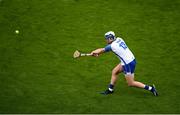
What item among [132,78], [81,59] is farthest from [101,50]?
[81,59]

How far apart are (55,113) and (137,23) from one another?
299 inches

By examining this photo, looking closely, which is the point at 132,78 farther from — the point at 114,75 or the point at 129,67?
the point at 114,75

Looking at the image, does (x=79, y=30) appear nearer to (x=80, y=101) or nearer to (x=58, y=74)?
(x=58, y=74)

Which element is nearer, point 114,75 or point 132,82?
point 132,82

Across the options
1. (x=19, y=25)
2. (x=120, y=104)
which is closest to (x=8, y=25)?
(x=19, y=25)

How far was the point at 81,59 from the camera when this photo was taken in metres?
17.6

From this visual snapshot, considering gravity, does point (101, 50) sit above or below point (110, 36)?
below

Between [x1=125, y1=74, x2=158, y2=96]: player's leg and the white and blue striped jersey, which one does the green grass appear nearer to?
[x1=125, y1=74, x2=158, y2=96]: player's leg

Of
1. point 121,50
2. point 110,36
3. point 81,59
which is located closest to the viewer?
point 121,50

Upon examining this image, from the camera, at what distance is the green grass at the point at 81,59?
570 inches

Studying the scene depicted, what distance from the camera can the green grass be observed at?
1448 cm

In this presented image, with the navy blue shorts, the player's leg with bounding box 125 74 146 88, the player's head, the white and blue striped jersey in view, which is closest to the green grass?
the player's leg with bounding box 125 74 146 88

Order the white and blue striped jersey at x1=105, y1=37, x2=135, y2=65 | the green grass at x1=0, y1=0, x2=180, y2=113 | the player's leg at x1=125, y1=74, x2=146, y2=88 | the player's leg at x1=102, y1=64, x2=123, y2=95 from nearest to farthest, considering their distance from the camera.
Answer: the green grass at x1=0, y1=0, x2=180, y2=113, the white and blue striped jersey at x1=105, y1=37, x2=135, y2=65, the player's leg at x1=125, y1=74, x2=146, y2=88, the player's leg at x1=102, y1=64, x2=123, y2=95

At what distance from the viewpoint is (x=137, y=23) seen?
19.9 metres
